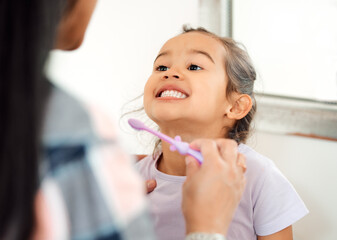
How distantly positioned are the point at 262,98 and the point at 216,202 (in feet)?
A: 2.51

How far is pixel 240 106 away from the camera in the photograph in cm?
104

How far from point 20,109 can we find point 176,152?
2.36 ft

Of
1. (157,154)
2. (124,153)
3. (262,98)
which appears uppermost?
(124,153)

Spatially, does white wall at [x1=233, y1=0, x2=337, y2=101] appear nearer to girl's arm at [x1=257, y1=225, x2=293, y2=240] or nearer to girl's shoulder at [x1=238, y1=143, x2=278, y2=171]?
girl's shoulder at [x1=238, y1=143, x2=278, y2=171]

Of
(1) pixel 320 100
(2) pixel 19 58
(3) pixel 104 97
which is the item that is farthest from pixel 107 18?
(2) pixel 19 58

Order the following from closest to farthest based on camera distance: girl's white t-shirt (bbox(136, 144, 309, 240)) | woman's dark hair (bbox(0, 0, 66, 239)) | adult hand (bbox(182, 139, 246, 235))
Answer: woman's dark hair (bbox(0, 0, 66, 239))
adult hand (bbox(182, 139, 246, 235))
girl's white t-shirt (bbox(136, 144, 309, 240))

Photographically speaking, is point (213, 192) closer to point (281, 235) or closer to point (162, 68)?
point (281, 235)

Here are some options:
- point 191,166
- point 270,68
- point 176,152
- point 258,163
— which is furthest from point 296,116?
point 191,166

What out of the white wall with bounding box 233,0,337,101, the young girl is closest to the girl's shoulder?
the young girl

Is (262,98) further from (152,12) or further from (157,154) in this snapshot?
(152,12)

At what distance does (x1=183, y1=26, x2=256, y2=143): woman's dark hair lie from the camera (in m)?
1.03

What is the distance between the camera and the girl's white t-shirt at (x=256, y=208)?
86 centimetres

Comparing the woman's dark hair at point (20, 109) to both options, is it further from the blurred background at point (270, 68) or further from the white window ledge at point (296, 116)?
the white window ledge at point (296, 116)

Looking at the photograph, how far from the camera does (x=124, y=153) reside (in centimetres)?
34
